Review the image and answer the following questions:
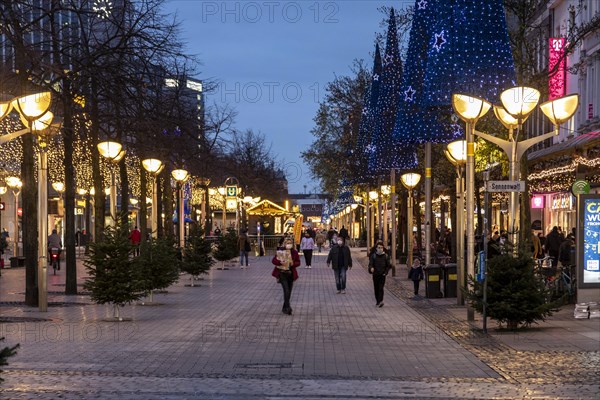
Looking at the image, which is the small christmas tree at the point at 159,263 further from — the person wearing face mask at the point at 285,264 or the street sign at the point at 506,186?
the street sign at the point at 506,186

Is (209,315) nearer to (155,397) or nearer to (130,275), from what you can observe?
(130,275)

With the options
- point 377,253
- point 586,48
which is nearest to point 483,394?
point 377,253

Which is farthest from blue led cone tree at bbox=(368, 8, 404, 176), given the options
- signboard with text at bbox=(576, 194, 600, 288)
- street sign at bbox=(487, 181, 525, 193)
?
street sign at bbox=(487, 181, 525, 193)

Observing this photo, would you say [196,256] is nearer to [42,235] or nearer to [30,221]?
[30,221]

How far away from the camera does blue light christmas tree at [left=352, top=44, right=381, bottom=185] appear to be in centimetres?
5366

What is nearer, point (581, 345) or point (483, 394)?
point (483, 394)

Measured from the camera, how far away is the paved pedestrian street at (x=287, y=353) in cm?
1336

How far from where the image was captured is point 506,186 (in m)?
20.7

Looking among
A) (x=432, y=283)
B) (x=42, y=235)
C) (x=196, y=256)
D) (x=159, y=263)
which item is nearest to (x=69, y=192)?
(x=159, y=263)

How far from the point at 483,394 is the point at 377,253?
15844 mm

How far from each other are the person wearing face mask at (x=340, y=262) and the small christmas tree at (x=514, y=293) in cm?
1253

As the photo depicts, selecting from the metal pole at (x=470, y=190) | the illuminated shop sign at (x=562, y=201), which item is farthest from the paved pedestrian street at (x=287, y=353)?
the illuminated shop sign at (x=562, y=201)

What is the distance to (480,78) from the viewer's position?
29312 millimetres

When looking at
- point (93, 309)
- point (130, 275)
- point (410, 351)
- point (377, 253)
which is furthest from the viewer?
point (377, 253)
